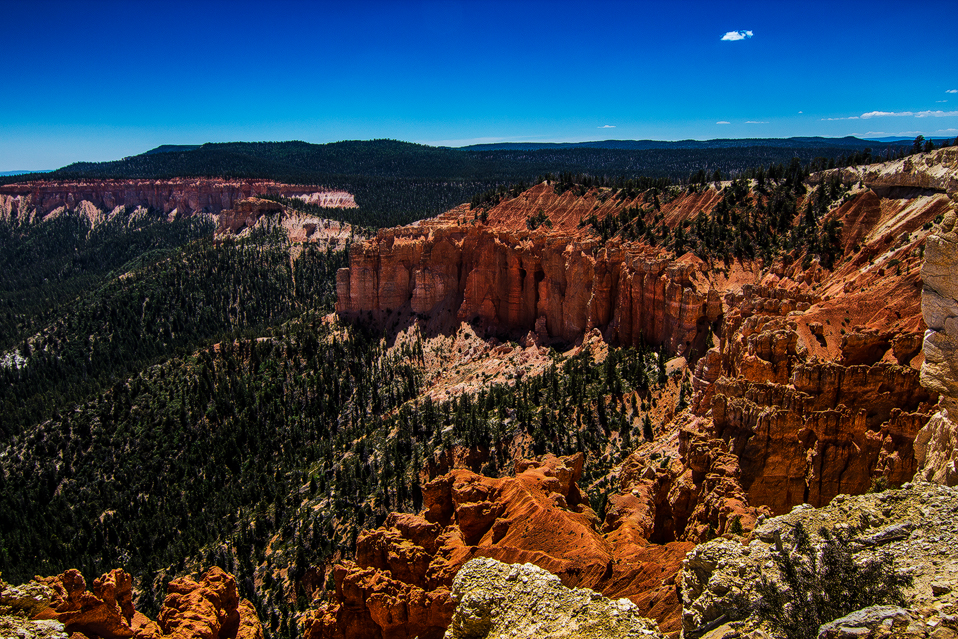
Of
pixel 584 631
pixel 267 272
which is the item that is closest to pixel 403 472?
pixel 584 631

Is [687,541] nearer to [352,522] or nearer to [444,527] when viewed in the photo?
[444,527]

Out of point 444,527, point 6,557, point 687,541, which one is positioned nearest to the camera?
point 687,541

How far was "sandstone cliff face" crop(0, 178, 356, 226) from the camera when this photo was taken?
592 feet

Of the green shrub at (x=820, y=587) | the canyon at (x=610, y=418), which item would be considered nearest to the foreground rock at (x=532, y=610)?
the canyon at (x=610, y=418)

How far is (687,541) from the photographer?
20.8 meters

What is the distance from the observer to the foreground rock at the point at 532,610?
12023mm

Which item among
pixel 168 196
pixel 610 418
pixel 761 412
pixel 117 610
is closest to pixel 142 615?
pixel 117 610

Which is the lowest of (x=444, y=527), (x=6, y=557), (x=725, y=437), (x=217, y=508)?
(x=6, y=557)

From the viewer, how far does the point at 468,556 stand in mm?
20859

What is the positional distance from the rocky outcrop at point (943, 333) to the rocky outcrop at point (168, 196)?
16974 centimetres

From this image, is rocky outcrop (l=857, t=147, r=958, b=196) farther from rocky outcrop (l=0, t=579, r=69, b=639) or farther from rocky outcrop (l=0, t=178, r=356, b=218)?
rocky outcrop (l=0, t=178, r=356, b=218)

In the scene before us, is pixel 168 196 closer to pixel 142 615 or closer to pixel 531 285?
pixel 531 285

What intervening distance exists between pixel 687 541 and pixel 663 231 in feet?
163

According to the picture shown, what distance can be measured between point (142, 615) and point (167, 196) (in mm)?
200525
